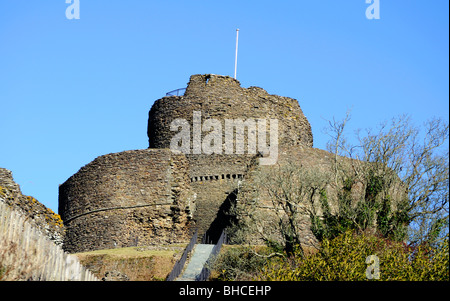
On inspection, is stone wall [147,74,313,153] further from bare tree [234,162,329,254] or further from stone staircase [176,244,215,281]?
stone staircase [176,244,215,281]

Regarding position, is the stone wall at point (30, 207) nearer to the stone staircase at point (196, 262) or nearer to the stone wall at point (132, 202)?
the stone staircase at point (196, 262)

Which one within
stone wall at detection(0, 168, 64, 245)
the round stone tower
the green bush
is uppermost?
the round stone tower

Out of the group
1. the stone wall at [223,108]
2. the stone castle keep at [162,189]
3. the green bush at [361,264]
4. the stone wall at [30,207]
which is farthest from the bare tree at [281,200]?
the stone wall at [30,207]

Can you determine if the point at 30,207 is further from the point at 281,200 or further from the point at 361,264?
the point at 361,264

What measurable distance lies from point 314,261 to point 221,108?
18827 mm

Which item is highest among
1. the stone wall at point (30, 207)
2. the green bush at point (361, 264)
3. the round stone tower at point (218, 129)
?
the round stone tower at point (218, 129)

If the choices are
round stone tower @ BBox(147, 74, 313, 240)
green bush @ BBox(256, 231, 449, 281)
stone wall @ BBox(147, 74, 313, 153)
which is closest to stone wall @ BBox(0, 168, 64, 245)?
green bush @ BBox(256, 231, 449, 281)

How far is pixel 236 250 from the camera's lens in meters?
33.1

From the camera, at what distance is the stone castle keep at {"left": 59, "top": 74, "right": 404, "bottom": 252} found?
133ft

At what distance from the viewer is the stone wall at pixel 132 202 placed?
4053 centimetres

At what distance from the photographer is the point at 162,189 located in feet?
135
